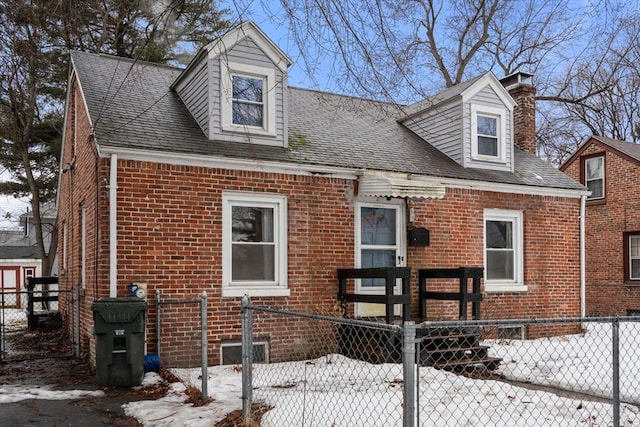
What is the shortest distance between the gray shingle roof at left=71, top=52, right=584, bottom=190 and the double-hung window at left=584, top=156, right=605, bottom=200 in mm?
6618

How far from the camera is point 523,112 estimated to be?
14.7m

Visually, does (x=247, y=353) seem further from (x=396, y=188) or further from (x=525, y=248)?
(x=525, y=248)

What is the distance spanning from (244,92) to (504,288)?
21.2 ft

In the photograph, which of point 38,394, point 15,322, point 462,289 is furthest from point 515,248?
point 15,322

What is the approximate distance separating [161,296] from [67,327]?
5.73 metres

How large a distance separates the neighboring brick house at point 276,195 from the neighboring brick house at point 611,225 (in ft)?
21.1

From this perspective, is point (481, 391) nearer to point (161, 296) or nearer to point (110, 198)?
point (161, 296)

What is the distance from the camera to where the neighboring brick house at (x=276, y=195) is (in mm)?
8773

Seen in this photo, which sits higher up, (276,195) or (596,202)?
(596,202)

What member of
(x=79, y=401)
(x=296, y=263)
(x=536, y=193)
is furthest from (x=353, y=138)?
(x=79, y=401)

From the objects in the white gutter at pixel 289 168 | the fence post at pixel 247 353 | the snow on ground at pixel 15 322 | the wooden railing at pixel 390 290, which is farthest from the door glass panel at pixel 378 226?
the snow on ground at pixel 15 322

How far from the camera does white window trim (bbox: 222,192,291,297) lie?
931 cm

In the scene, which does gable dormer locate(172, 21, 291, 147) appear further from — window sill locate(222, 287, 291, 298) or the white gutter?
window sill locate(222, 287, 291, 298)

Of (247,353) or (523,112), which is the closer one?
(247,353)
